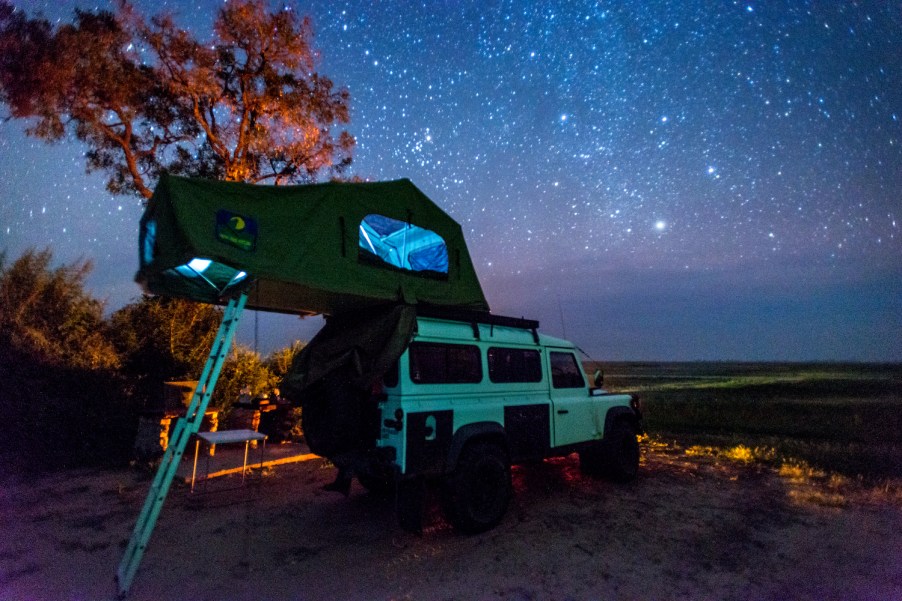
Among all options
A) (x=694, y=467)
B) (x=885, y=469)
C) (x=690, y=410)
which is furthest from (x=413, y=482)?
(x=690, y=410)

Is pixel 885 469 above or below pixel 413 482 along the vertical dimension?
below

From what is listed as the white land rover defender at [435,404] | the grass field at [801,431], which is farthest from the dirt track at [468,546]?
the grass field at [801,431]

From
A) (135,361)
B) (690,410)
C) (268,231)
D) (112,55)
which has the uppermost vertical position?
(112,55)

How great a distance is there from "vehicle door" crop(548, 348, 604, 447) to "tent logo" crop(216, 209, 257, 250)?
14.5ft

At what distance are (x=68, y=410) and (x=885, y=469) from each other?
1685cm

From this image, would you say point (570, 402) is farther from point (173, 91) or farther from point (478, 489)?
point (173, 91)

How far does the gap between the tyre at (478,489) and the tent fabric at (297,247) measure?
1.94m

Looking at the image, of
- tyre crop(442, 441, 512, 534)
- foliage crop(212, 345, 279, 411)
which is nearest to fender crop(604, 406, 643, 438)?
tyre crop(442, 441, 512, 534)

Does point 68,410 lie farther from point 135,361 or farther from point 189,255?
point 189,255

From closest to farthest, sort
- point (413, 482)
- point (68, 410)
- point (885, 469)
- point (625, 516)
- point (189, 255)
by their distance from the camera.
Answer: point (189, 255) → point (413, 482) → point (625, 516) → point (68, 410) → point (885, 469)

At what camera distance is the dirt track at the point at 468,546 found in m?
4.01

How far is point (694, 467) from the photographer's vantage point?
8.78 meters

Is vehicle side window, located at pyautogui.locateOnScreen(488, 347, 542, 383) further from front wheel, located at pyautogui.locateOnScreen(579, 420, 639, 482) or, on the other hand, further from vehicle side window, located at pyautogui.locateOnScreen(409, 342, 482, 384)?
front wheel, located at pyautogui.locateOnScreen(579, 420, 639, 482)

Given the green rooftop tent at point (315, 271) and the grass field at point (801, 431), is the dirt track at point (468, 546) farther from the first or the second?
the grass field at point (801, 431)
